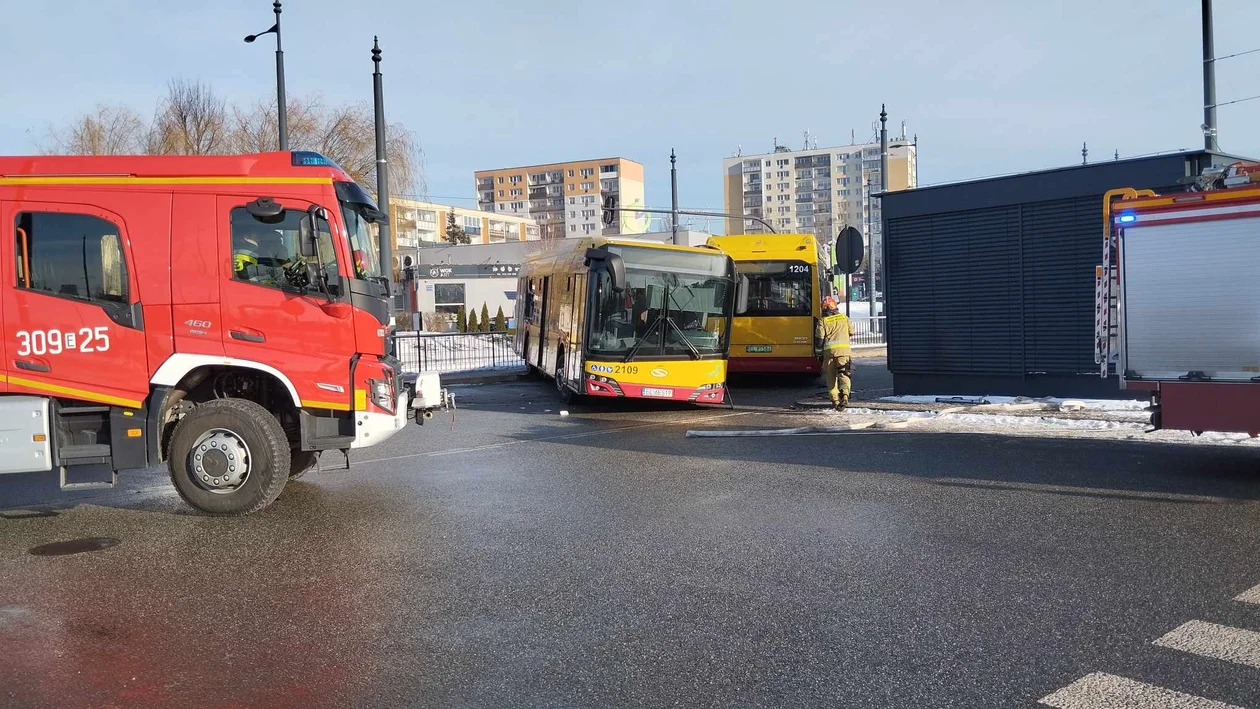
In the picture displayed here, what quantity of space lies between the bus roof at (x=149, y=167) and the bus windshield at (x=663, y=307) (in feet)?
24.5

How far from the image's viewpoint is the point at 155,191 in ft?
26.1

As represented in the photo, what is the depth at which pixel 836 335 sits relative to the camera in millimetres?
15219

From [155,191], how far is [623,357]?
8.24 metres

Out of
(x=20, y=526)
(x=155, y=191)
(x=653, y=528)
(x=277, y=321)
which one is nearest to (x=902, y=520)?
(x=653, y=528)

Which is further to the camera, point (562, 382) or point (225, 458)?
point (562, 382)

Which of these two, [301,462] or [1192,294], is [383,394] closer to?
[301,462]

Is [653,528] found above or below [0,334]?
below

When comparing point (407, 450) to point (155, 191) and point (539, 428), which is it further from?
point (155, 191)

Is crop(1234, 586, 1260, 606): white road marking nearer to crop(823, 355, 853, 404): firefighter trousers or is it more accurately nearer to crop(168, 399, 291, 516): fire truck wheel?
crop(168, 399, 291, 516): fire truck wheel

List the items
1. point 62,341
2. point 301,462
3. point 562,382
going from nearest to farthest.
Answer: point 62,341
point 301,462
point 562,382

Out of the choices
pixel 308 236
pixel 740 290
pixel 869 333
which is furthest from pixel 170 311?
pixel 869 333

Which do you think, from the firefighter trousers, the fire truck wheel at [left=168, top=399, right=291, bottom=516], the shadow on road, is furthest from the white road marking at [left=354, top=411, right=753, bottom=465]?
the fire truck wheel at [left=168, top=399, right=291, bottom=516]

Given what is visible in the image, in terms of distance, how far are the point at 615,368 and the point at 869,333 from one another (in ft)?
80.8

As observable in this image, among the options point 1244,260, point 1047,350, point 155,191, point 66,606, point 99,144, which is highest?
point 99,144
